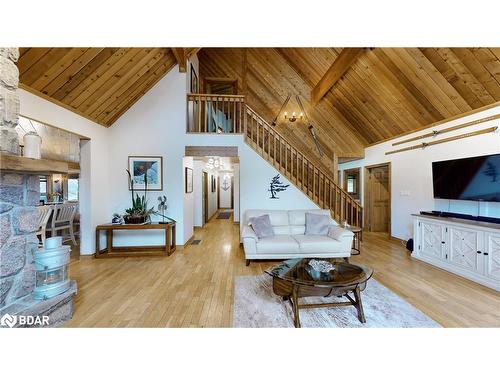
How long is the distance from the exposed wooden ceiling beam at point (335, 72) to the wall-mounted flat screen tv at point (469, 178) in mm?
2552

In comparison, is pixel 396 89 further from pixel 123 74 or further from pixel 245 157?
pixel 123 74

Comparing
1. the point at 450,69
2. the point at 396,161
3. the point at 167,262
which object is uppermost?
the point at 450,69

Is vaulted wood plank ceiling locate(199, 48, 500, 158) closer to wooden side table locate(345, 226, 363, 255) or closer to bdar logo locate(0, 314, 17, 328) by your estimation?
wooden side table locate(345, 226, 363, 255)

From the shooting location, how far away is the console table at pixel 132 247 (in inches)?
156

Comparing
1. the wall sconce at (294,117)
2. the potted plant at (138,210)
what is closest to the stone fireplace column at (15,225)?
the potted plant at (138,210)

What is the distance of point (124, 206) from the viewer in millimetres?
4434

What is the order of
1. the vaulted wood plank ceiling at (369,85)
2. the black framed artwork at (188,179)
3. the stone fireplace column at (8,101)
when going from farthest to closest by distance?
the black framed artwork at (188,179)
the vaulted wood plank ceiling at (369,85)
the stone fireplace column at (8,101)

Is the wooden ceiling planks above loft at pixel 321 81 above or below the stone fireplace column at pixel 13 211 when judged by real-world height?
above

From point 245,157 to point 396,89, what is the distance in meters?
3.23

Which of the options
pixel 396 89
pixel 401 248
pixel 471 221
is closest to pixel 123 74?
pixel 396 89

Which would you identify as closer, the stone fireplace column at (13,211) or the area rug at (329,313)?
the stone fireplace column at (13,211)

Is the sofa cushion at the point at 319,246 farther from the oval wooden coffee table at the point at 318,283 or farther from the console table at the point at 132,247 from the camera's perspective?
the console table at the point at 132,247

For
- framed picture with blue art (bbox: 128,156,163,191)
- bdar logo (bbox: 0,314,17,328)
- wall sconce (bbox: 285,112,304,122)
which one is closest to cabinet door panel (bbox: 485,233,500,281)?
wall sconce (bbox: 285,112,304,122)

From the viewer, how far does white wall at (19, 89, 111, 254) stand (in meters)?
3.37
